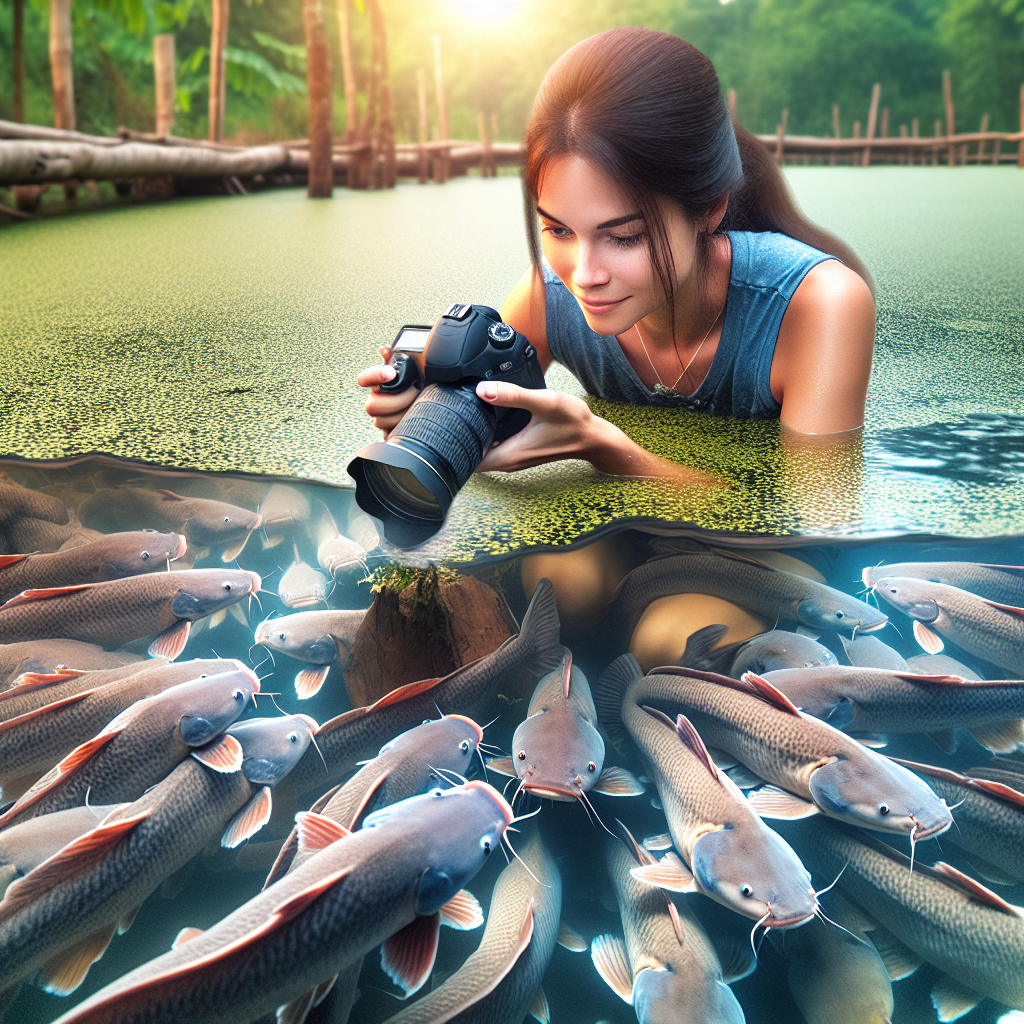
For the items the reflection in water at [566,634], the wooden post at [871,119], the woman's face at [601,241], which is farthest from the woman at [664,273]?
the wooden post at [871,119]

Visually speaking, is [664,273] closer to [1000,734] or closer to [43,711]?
[1000,734]

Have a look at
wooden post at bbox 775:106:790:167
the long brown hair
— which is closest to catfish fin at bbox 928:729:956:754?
the long brown hair

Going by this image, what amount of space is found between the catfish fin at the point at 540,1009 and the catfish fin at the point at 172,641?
1.44 ft

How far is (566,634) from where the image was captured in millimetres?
719

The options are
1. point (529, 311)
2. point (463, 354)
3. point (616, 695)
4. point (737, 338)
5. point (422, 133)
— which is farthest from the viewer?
point (422, 133)

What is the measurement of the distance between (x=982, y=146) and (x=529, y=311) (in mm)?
8829

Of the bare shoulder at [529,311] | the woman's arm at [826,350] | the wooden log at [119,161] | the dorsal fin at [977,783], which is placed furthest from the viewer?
the wooden log at [119,161]

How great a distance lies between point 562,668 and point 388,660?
0.51 feet

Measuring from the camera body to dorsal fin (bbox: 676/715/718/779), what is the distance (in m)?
0.39

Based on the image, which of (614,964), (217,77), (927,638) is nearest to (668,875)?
(614,964)

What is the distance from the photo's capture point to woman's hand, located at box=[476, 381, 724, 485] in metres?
0.85

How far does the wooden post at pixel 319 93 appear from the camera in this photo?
3.91 m

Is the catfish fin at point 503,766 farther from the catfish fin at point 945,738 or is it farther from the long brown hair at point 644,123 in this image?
the long brown hair at point 644,123

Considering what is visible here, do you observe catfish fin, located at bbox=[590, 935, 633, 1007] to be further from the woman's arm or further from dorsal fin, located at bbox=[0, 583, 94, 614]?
the woman's arm
